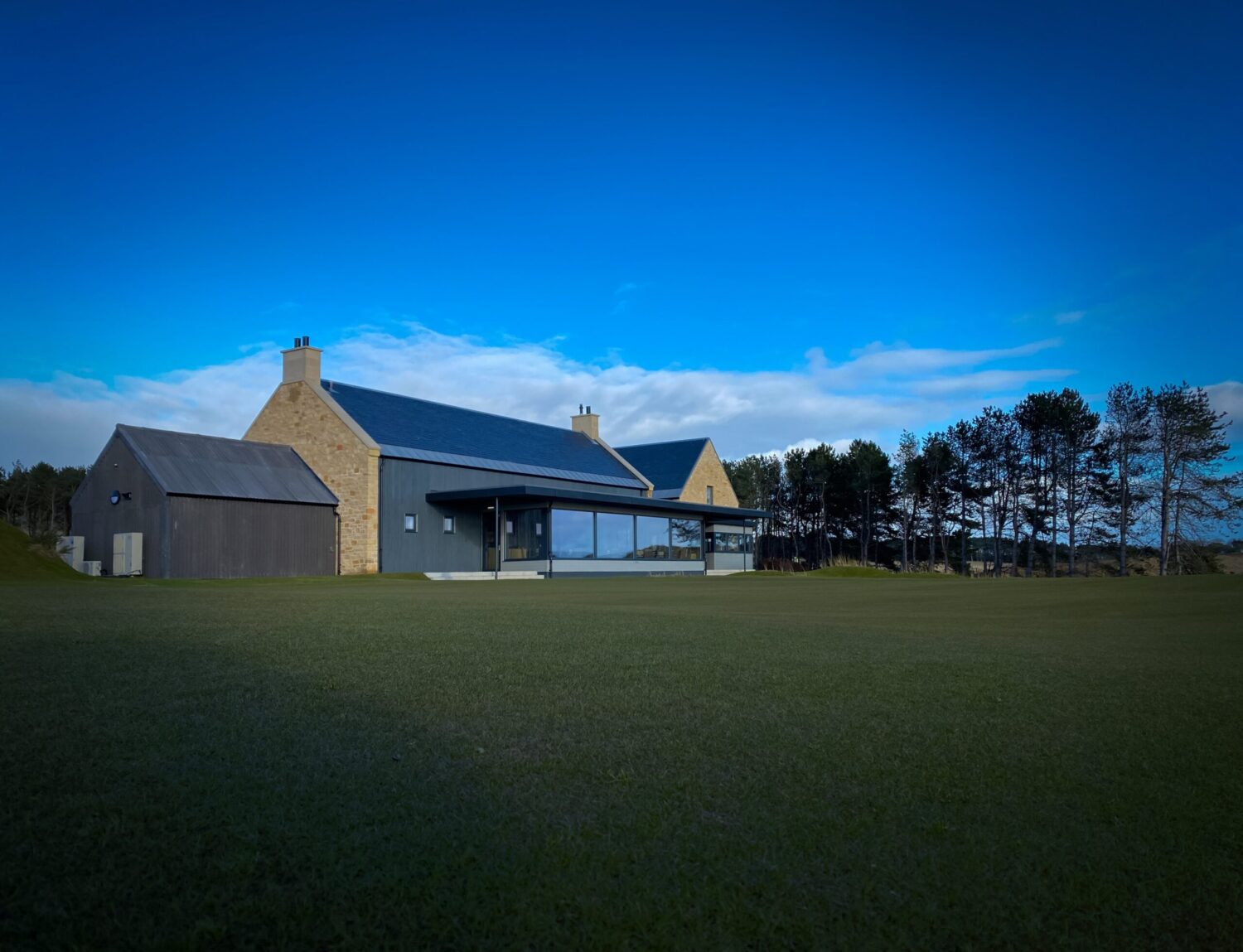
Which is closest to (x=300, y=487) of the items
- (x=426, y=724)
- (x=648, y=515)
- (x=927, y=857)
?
(x=648, y=515)

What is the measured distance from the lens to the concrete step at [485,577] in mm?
26920

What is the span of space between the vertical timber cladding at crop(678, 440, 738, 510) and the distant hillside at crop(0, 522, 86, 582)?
28.3 m

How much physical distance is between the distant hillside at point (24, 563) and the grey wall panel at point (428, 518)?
11293 millimetres

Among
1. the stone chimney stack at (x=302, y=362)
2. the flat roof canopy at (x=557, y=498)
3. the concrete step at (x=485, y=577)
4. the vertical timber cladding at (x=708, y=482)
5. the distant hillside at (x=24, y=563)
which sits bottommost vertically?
the concrete step at (x=485, y=577)

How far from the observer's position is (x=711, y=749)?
3.26 m

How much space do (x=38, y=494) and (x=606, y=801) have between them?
59.2 m

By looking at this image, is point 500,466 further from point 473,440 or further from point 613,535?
point 613,535

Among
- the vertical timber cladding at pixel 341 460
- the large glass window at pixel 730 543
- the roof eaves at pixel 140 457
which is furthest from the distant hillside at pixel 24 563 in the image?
the large glass window at pixel 730 543

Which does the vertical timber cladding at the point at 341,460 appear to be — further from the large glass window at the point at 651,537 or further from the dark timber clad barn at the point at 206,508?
the large glass window at the point at 651,537

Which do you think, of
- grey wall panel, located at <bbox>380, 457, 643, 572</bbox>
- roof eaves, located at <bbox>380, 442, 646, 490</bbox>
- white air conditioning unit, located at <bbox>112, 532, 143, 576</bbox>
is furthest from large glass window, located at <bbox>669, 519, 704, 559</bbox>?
white air conditioning unit, located at <bbox>112, 532, 143, 576</bbox>

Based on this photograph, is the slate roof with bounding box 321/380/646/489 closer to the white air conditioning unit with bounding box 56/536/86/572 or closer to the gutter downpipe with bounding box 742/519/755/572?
the gutter downpipe with bounding box 742/519/755/572

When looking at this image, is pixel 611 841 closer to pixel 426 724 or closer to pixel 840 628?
pixel 426 724

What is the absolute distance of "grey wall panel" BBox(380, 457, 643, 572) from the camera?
2892 centimetres

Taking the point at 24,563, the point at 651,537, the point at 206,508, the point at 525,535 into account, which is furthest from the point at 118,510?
the point at 651,537
